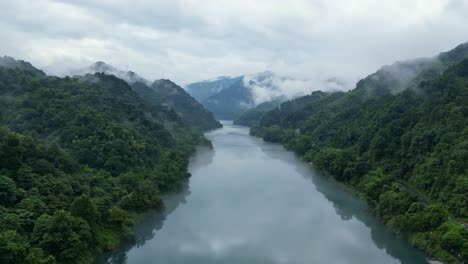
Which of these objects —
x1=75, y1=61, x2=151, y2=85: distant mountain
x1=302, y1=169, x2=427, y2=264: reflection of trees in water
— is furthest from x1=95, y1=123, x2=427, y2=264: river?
x1=75, y1=61, x2=151, y2=85: distant mountain

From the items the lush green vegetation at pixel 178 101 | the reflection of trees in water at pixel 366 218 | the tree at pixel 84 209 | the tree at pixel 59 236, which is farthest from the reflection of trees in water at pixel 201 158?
the lush green vegetation at pixel 178 101

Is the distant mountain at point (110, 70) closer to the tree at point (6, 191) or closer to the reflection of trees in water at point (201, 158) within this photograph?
the reflection of trees in water at point (201, 158)

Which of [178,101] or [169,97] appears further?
[169,97]

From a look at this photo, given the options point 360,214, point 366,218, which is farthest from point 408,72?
point 366,218

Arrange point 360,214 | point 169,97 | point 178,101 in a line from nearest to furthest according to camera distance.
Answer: point 360,214 → point 178,101 → point 169,97

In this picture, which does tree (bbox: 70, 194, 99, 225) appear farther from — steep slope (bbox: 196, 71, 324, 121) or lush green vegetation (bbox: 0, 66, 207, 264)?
steep slope (bbox: 196, 71, 324, 121)

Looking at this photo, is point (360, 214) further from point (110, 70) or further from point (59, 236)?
point (110, 70)
